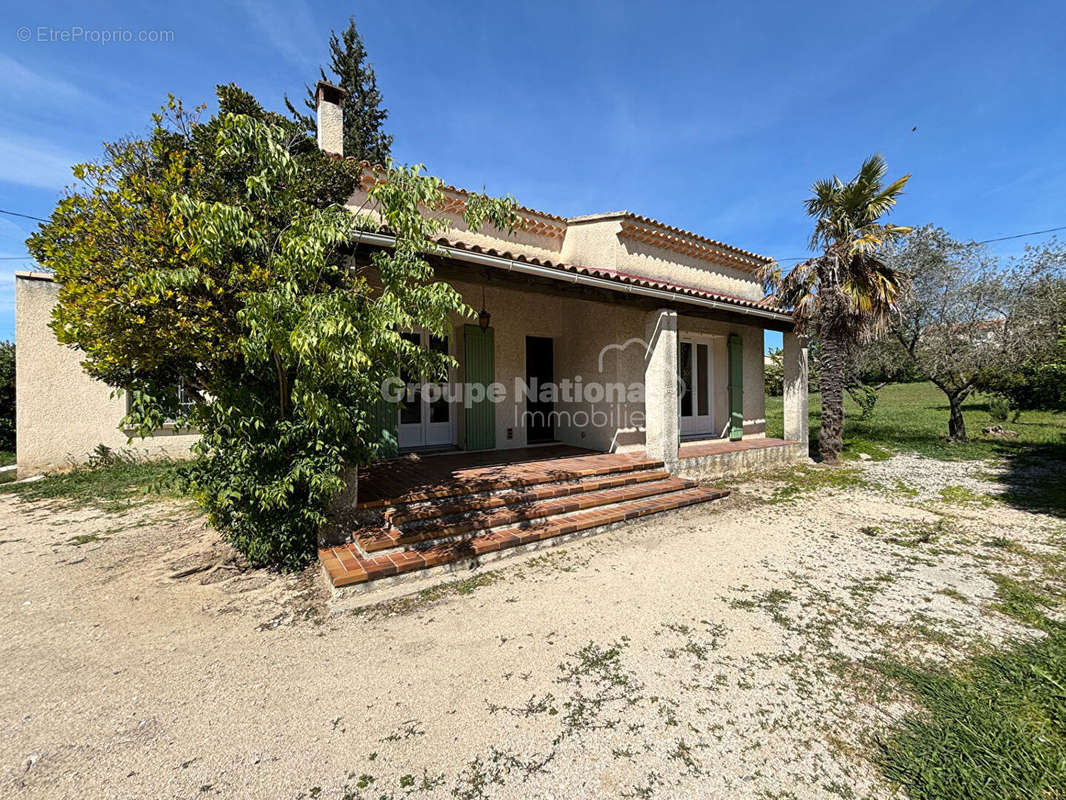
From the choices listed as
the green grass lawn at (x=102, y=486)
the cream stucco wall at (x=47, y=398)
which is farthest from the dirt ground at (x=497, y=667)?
the cream stucco wall at (x=47, y=398)

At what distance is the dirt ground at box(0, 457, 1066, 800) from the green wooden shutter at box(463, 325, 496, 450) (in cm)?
375

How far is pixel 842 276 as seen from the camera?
9.55 m

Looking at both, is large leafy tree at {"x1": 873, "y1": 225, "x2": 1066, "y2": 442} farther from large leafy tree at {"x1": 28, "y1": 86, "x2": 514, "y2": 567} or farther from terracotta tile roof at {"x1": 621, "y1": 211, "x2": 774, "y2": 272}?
large leafy tree at {"x1": 28, "y1": 86, "x2": 514, "y2": 567}

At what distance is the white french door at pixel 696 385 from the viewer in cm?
1050

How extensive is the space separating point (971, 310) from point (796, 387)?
6.22 metres

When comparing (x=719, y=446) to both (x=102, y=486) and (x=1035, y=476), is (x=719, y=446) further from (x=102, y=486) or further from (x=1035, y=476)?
(x=102, y=486)

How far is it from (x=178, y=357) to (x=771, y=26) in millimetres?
12108

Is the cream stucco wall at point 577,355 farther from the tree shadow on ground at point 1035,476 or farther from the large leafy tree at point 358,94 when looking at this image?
the large leafy tree at point 358,94

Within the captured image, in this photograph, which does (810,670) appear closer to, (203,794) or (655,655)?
(655,655)

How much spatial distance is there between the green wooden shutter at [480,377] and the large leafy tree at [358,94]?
Answer: 19813 mm

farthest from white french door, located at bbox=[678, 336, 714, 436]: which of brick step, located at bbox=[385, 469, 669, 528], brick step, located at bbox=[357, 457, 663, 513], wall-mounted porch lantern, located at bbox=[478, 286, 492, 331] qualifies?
wall-mounted porch lantern, located at bbox=[478, 286, 492, 331]

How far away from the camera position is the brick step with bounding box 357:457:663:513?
5.15 m

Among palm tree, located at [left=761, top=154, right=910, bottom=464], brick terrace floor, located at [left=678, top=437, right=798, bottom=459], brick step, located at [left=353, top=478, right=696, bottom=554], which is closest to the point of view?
brick step, located at [left=353, top=478, right=696, bottom=554]

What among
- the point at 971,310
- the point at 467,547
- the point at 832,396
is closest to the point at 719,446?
the point at 832,396
